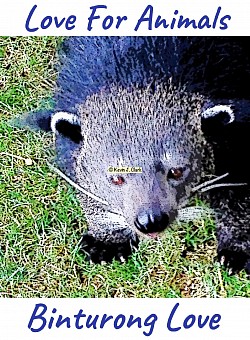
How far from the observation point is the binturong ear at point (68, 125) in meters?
0.77

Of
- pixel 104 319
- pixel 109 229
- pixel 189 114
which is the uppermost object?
pixel 189 114

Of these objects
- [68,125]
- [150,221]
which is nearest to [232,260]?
[150,221]

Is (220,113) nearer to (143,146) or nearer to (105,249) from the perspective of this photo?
(143,146)

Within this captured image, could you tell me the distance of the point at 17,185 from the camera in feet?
2.69

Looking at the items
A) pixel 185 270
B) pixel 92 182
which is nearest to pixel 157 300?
pixel 185 270

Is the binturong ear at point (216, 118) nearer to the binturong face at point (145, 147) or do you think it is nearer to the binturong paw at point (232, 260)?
the binturong face at point (145, 147)

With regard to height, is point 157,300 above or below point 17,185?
below

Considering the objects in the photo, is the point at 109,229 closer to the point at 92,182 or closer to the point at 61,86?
the point at 92,182

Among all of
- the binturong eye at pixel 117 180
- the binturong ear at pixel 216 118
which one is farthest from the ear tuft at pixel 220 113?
the binturong eye at pixel 117 180

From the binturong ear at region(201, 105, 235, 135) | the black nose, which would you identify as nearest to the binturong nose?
the black nose

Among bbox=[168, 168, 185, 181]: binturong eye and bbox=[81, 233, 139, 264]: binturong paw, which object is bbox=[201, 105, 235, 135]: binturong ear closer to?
bbox=[168, 168, 185, 181]: binturong eye

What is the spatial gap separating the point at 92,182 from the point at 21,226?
0.37 feet

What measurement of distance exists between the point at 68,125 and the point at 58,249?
0.16 metres

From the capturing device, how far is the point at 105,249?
837 millimetres
